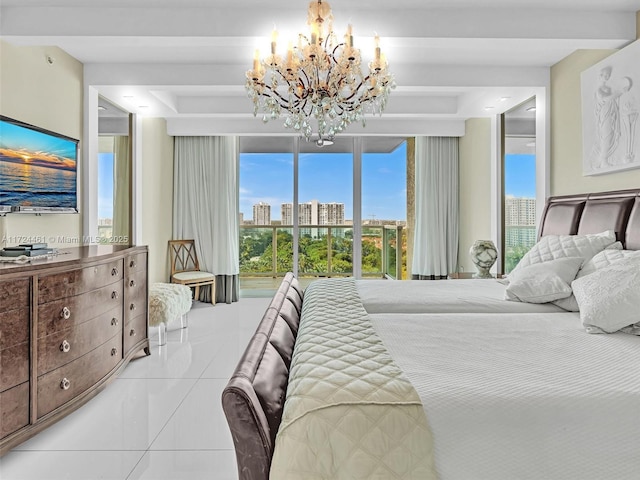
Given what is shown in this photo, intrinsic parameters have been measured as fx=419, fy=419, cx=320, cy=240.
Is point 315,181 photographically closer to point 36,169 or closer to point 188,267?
point 188,267

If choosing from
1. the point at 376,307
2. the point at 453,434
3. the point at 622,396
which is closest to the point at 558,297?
the point at 376,307

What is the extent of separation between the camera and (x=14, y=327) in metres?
2.05

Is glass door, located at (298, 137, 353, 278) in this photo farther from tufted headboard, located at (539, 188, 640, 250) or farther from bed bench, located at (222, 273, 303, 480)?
bed bench, located at (222, 273, 303, 480)

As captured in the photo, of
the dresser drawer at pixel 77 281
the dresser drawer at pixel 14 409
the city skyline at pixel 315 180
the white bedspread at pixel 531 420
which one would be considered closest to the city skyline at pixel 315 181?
the city skyline at pixel 315 180

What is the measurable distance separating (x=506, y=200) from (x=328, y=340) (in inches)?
159

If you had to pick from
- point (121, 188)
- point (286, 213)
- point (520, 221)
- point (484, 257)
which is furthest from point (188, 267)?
point (520, 221)

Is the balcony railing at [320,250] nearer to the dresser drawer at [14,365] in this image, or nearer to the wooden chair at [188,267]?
the wooden chair at [188,267]

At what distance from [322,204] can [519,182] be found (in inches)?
107

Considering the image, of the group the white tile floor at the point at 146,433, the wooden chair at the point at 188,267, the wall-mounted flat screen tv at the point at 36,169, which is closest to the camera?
the white tile floor at the point at 146,433

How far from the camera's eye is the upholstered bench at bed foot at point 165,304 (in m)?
3.90

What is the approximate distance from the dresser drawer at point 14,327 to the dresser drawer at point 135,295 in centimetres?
110

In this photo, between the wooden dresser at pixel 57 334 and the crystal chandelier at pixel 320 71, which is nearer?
the wooden dresser at pixel 57 334

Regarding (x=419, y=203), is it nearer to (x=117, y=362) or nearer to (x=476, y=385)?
(x=117, y=362)

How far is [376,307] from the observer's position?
8.01 feet
